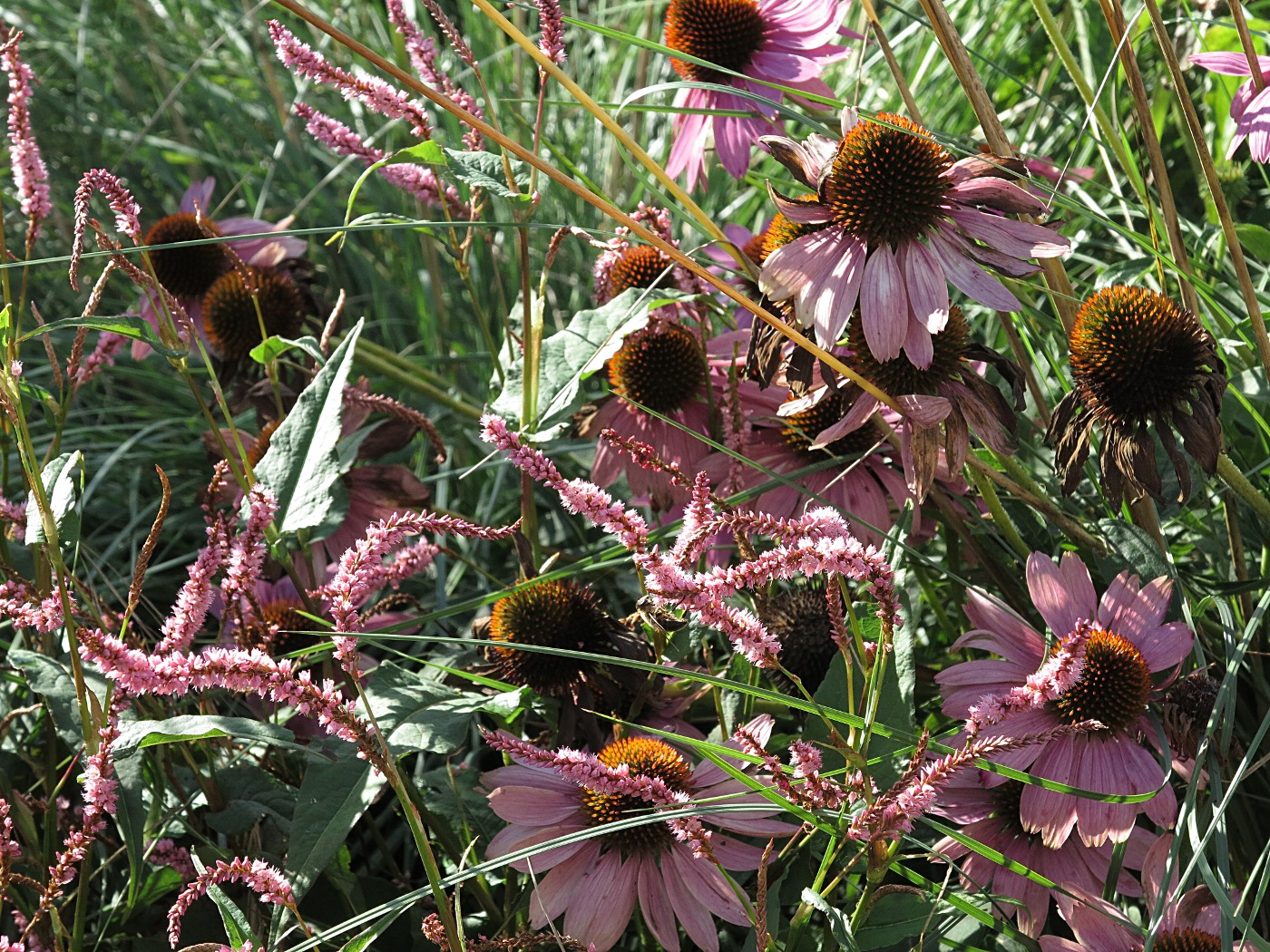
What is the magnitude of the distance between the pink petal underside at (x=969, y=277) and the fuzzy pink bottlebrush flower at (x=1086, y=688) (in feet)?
0.64

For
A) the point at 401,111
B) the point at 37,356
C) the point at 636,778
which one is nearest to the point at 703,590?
the point at 636,778

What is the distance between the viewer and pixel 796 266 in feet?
2.68

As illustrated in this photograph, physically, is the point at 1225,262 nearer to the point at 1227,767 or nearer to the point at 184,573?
the point at 1227,767

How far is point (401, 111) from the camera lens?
0.87m

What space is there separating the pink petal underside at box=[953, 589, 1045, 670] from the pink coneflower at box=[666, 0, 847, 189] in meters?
0.47

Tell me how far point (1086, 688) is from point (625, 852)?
1.11 ft

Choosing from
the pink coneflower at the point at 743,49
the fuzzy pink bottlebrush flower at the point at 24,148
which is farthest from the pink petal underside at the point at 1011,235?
the fuzzy pink bottlebrush flower at the point at 24,148

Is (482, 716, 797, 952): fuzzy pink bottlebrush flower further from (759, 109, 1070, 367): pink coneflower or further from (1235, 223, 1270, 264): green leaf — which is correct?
(1235, 223, 1270, 264): green leaf

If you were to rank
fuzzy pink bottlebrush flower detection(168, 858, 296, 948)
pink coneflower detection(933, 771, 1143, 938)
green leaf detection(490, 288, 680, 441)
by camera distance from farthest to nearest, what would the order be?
green leaf detection(490, 288, 680, 441), pink coneflower detection(933, 771, 1143, 938), fuzzy pink bottlebrush flower detection(168, 858, 296, 948)

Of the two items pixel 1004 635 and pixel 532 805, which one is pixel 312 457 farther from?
pixel 1004 635

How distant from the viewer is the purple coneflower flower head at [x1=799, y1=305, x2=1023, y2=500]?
812 mm

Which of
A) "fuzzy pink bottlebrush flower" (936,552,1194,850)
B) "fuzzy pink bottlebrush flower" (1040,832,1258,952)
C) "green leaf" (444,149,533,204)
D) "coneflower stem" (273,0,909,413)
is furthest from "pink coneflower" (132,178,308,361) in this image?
"fuzzy pink bottlebrush flower" (1040,832,1258,952)

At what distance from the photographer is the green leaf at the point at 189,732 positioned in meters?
0.67

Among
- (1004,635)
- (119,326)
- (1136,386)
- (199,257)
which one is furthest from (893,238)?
(199,257)
